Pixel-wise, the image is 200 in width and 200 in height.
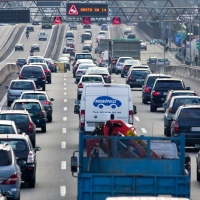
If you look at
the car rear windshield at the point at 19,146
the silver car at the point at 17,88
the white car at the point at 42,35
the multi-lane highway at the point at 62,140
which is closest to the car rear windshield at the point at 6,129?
the multi-lane highway at the point at 62,140

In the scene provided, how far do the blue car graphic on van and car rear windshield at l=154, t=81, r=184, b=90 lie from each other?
45.8 feet

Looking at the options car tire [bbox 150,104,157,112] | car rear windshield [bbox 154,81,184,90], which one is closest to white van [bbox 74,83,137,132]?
car rear windshield [bbox 154,81,184,90]

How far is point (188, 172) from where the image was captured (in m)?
13.4

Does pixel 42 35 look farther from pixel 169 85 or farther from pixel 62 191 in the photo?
pixel 62 191

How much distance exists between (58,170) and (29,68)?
28580 millimetres

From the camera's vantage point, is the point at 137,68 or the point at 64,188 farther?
the point at 137,68

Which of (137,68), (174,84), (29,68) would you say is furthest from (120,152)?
(137,68)

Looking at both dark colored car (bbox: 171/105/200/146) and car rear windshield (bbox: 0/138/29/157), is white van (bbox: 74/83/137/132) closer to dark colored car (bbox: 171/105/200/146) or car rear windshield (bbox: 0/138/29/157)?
dark colored car (bbox: 171/105/200/146)

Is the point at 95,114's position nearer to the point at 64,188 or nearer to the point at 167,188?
the point at 64,188

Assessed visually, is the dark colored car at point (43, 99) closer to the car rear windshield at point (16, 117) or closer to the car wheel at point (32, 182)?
the car rear windshield at point (16, 117)

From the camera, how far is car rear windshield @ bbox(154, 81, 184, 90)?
3972cm

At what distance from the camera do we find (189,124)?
26.0 meters

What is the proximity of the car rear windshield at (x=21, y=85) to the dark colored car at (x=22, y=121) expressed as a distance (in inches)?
565

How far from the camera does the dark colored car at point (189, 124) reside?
26.0 m
